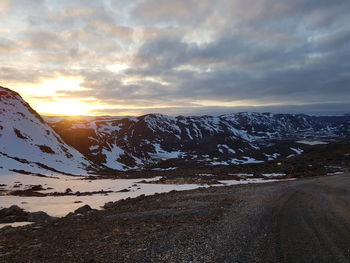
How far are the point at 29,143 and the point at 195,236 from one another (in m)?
82.2

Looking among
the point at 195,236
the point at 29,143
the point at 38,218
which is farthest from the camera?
the point at 29,143

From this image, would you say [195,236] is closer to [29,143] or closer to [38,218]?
[38,218]

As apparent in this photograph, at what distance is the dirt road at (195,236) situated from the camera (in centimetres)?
875

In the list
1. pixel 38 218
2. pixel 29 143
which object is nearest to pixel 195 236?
pixel 38 218

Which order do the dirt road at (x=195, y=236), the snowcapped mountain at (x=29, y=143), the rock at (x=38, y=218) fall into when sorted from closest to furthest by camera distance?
the dirt road at (x=195, y=236)
the rock at (x=38, y=218)
the snowcapped mountain at (x=29, y=143)

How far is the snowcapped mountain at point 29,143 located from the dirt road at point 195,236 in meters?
49.6

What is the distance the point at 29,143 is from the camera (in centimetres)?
8025

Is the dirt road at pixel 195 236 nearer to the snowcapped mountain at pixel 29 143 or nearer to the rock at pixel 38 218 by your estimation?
the rock at pixel 38 218

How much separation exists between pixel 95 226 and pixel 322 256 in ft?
32.6

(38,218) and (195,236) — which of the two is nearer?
(195,236)

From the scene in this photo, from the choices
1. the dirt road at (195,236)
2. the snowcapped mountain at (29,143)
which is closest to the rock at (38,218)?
the dirt road at (195,236)

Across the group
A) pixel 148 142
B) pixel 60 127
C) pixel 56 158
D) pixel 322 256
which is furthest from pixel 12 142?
pixel 148 142

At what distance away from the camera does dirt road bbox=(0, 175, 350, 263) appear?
28.7 ft

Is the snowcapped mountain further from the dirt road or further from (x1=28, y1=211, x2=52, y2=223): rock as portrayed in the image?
the dirt road
